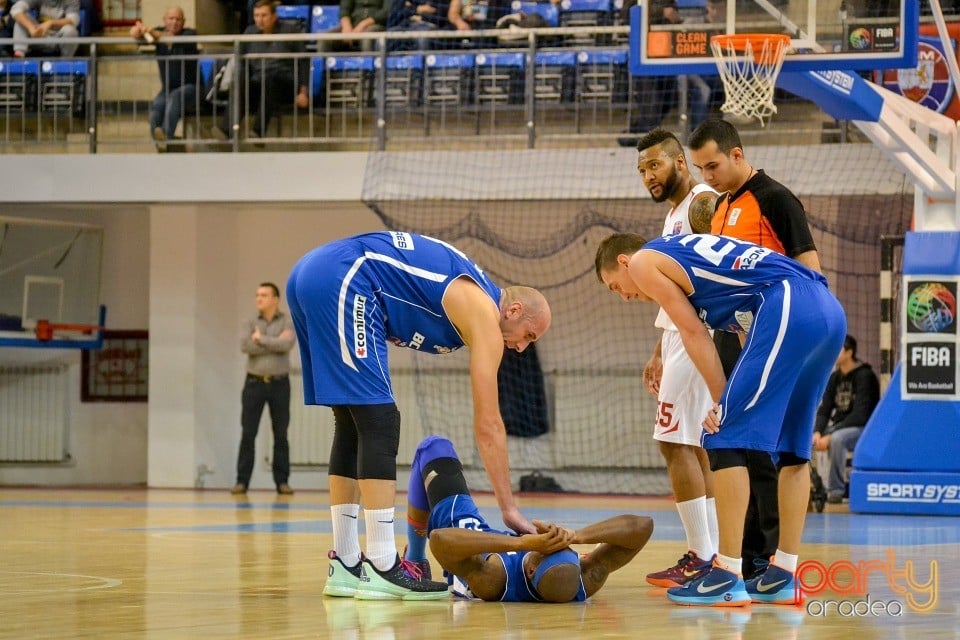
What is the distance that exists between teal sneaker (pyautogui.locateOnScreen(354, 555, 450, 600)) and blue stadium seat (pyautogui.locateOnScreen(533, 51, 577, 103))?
9.68 metres

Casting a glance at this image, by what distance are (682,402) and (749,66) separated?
3950 millimetres

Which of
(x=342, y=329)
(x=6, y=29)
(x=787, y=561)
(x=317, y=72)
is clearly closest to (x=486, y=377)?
(x=342, y=329)

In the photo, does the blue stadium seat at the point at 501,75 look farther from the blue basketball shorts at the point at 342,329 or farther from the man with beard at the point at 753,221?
the blue basketball shorts at the point at 342,329

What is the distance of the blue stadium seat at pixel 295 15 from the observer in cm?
1588

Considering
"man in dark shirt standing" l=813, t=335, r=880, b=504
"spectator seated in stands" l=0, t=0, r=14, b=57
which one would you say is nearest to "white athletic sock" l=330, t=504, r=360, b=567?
"man in dark shirt standing" l=813, t=335, r=880, b=504

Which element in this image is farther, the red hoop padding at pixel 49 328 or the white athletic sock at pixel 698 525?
the red hoop padding at pixel 49 328

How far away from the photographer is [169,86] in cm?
1482

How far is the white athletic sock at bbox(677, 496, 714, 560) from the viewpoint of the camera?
216 inches

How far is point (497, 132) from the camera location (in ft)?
47.1

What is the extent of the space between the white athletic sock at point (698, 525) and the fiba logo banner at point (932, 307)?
5966 millimetres

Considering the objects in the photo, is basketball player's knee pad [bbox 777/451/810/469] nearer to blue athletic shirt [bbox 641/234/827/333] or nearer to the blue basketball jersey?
blue athletic shirt [bbox 641/234/827/333]

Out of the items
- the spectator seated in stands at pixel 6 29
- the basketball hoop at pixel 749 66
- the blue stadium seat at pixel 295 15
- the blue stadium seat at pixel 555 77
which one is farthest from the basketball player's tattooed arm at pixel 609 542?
the spectator seated in stands at pixel 6 29

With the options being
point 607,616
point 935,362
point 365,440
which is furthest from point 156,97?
point 607,616

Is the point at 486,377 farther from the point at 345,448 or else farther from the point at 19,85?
the point at 19,85
